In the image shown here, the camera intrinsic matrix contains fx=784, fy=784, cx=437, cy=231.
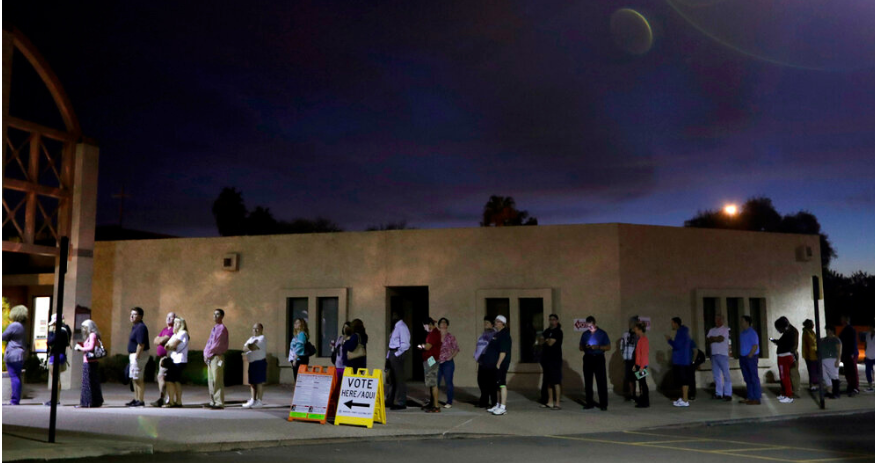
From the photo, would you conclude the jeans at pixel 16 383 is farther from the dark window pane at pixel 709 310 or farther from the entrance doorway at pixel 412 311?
the dark window pane at pixel 709 310

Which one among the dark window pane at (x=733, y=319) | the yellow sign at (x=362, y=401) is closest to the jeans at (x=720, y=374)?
the dark window pane at (x=733, y=319)

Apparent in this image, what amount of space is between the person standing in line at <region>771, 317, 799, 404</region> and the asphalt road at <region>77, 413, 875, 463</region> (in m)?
3.72

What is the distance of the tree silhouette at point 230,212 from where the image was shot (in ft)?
188

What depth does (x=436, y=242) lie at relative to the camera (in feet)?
63.4

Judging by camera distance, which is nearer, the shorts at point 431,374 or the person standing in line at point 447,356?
the shorts at point 431,374

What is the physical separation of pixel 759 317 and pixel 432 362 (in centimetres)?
1010

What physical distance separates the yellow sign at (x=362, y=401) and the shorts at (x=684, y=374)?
685cm

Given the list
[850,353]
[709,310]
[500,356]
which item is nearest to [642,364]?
[500,356]

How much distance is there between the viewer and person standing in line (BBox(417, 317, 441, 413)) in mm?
14039

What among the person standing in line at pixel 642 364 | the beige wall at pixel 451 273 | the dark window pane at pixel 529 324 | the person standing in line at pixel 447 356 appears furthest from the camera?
the dark window pane at pixel 529 324

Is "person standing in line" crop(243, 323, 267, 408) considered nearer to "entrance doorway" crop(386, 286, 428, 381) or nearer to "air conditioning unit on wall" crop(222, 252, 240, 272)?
"entrance doorway" crop(386, 286, 428, 381)

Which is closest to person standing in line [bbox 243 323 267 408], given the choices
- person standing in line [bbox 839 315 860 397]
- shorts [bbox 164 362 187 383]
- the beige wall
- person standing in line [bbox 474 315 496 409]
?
shorts [bbox 164 362 187 383]

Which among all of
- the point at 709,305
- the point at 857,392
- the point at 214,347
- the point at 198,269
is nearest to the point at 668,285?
the point at 709,305

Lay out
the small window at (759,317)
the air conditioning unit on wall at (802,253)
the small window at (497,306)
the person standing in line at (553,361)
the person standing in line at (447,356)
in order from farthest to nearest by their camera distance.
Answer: the air conditioning unit on wall at (802,253) → the small window at (759,317) → the small window at (497,306) → the person standing in line at (553,361) → the person standing in line at (447,356)
